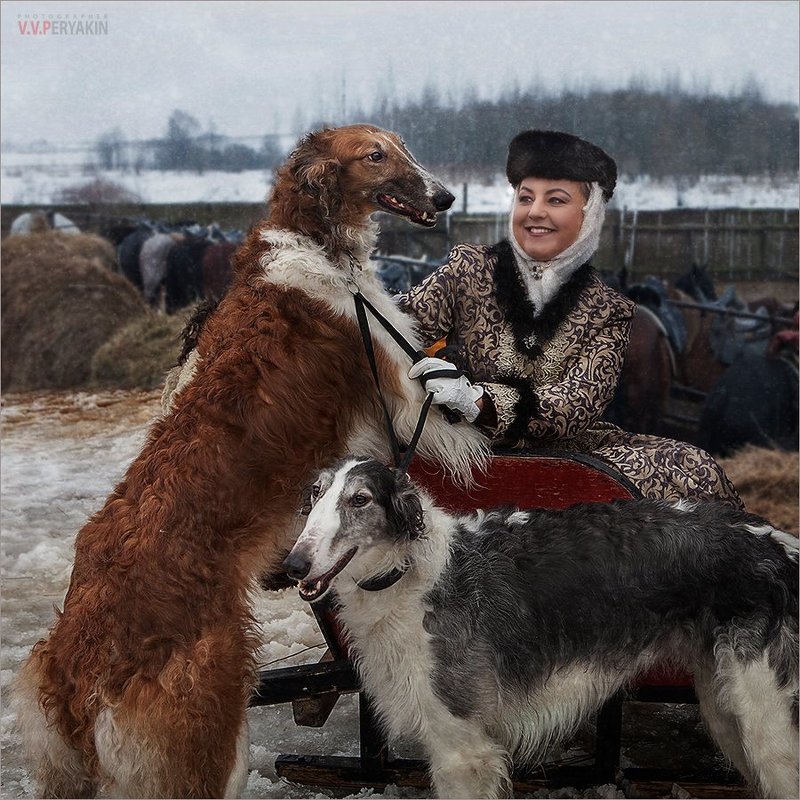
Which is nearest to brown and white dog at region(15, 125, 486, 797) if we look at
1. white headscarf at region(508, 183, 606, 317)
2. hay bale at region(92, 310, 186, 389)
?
white headscarf at region(508, 183, 606, 317)

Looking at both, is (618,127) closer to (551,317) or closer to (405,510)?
(551,317)

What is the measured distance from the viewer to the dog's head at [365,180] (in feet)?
10.2

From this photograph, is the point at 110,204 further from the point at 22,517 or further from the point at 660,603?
the point at 660,603

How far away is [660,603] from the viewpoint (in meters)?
2.78

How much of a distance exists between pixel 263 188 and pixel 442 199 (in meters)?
3.58

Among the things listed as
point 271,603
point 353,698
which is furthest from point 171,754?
point 271,603

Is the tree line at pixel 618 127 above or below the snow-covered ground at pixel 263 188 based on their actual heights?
above

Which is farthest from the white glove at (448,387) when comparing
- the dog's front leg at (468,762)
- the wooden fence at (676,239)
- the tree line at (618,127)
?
the tree line at (618,127)

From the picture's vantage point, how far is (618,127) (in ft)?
19.8

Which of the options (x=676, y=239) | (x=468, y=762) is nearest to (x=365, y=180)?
(x=468, y=762)

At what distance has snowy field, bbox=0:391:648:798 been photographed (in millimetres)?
3629

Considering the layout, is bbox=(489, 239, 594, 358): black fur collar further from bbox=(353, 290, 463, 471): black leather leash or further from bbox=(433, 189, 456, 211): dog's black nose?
bbox=(433, 189, 456, 211): dog's black nose

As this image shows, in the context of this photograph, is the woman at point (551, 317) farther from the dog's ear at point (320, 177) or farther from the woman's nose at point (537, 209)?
the dog's ear at point (320, 177)

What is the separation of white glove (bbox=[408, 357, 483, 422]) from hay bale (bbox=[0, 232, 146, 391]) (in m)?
4.63
